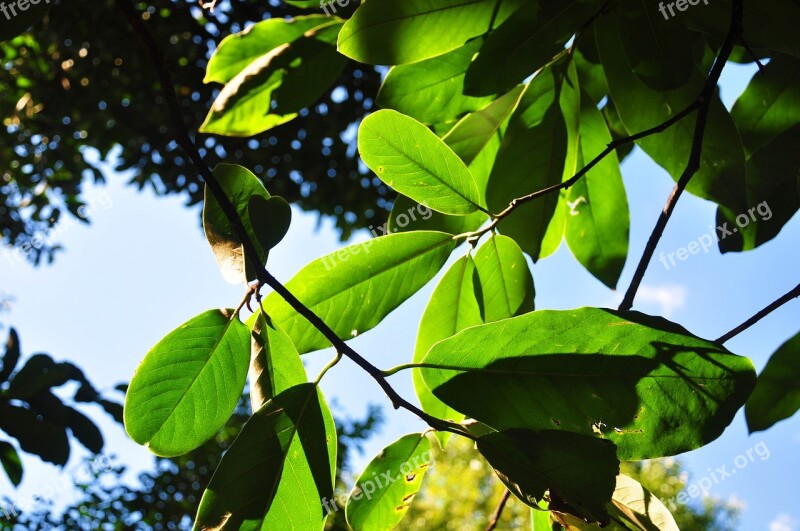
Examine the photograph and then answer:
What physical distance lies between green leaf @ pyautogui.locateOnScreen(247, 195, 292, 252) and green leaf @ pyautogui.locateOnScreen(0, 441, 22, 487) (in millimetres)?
1494

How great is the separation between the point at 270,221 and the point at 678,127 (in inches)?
25.6

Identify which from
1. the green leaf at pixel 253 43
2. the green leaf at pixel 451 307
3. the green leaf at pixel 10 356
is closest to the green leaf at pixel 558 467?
the green leaf at pixel 451 307

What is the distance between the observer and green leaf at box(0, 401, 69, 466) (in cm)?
168

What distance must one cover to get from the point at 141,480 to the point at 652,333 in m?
4.83

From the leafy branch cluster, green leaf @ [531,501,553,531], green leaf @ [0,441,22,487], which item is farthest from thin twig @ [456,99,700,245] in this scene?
green leaf @ [0,441,22,487]

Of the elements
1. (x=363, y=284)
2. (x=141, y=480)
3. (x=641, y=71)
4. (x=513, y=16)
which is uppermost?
(x=141, y=480)

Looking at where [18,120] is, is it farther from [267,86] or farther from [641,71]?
[641,71]

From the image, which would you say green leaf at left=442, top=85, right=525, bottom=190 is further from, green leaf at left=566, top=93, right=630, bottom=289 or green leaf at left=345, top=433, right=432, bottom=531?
green leaf at left=345, top=433, right=432, bottom=531

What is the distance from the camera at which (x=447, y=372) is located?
682mm

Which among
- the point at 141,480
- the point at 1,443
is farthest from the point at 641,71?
the point at 141,480

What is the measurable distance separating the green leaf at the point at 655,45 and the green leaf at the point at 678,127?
0.06m

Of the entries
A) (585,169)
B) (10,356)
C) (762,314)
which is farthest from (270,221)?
(10,356)

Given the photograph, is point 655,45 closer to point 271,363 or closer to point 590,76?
A: point 590,76

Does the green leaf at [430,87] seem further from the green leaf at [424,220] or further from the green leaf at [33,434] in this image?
the green leaf at [33,434]
